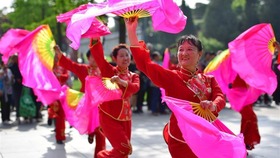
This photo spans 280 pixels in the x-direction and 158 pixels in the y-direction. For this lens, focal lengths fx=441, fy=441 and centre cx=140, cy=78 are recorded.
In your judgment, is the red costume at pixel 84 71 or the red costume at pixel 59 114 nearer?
the red costume at pixel 84 71

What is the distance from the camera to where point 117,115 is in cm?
465

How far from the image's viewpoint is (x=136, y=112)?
11570 millimetres

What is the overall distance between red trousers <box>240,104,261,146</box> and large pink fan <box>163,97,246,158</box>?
130 inches

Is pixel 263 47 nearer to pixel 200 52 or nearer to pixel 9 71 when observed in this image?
pixel 200 52

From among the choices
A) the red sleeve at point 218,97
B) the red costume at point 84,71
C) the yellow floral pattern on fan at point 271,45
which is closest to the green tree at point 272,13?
the yellow floral pattern on fan at point 271,45

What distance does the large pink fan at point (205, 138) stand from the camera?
10.1ft

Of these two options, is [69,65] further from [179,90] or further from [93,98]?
[179,90]

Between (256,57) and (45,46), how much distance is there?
2982 millimetres

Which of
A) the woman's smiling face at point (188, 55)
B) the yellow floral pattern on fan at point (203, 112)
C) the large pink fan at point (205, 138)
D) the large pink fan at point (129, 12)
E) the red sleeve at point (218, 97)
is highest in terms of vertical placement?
the large pink fan at point (129, 12)

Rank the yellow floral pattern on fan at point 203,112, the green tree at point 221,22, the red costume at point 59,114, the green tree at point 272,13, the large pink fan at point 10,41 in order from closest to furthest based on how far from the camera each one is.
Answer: the yellow floral pattern on fan at point 203,112, the large pink fan at point 10,41, the red costume at point 59,114, the green tree at point 272,13, the green tree at point 221,22

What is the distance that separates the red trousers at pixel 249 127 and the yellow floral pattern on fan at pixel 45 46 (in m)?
2.89

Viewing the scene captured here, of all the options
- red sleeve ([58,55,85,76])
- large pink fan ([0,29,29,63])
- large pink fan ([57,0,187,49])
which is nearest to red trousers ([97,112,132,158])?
red sleeve ([58,55,85,76])

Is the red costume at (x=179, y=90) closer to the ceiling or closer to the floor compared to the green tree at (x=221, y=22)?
closer to the floor

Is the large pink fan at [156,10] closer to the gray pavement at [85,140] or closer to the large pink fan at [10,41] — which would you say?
the gray pavement at [85,140]
